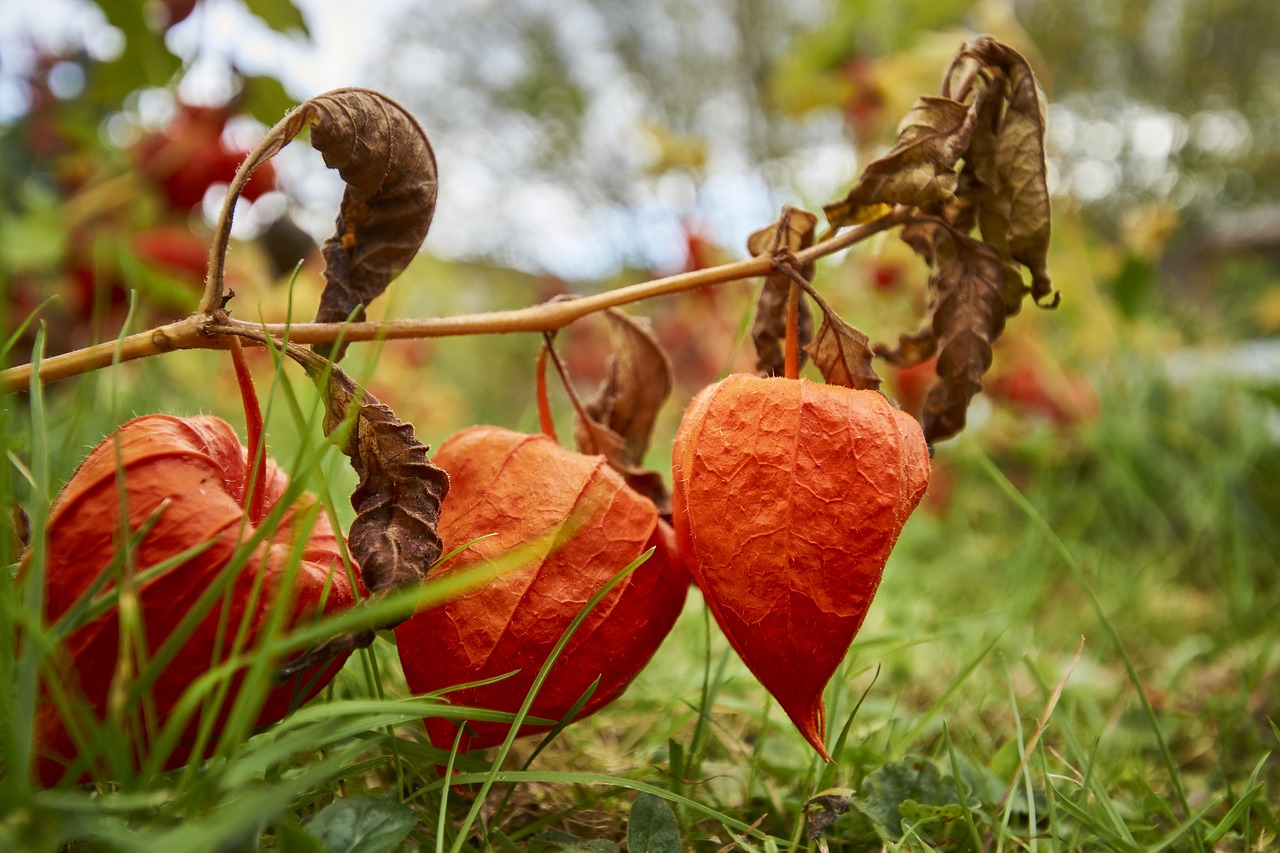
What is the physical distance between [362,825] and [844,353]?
15.6 inches

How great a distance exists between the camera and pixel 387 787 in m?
0.58

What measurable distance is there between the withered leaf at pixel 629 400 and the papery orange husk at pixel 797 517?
171 mm

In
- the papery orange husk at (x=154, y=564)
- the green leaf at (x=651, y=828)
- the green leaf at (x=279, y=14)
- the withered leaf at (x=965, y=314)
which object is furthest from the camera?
the green leaf at (x=279, y=14)

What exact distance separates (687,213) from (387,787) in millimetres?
2269

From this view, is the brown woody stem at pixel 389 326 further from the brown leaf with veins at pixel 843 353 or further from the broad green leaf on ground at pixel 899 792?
the broad green leaf on ground at pixel 899 792

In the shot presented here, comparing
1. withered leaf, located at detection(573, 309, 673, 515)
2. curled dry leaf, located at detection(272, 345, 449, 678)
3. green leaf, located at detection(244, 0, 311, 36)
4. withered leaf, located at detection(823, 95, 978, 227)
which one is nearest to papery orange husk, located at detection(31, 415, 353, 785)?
curled dry leaf, located at detection(272, 345, 449, 678)

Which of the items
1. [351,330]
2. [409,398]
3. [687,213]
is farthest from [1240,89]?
[351,330]

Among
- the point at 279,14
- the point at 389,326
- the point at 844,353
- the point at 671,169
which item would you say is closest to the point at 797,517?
the point at 844,353

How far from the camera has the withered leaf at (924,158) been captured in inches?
22.5

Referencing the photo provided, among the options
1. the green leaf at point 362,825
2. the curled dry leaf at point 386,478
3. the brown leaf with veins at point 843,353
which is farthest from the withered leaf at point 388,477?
the brown leaf with veins at point 843,353

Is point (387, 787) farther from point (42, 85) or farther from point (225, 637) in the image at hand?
point (42, 85)

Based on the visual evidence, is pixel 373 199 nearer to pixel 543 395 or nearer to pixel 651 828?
pixel 543 395

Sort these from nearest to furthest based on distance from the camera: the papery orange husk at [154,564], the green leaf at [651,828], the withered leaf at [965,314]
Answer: the papery orange husk at [154,564]
the green leaf at [651,828]
the withered leaf at [965,314]

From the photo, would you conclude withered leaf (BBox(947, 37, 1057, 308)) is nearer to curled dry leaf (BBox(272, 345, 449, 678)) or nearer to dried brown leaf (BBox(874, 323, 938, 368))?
dried brown leaf (BBox(874, 323, 938, 368))
